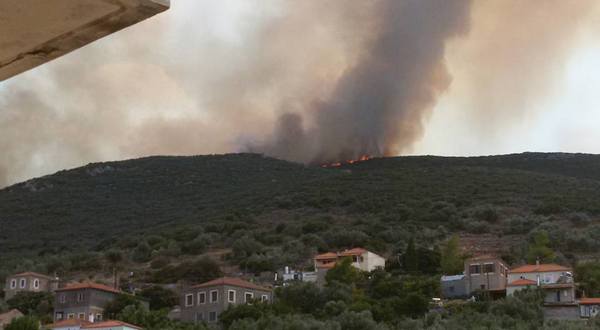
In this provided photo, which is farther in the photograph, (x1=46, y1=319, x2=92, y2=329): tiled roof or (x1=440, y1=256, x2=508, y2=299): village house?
(x1=440, y1=256, x2=508, y2=299): village house

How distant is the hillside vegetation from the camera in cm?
8081

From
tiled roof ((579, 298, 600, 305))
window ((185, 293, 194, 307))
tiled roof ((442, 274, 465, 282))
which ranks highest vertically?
tiled roof ((442, 274, 465, 282))

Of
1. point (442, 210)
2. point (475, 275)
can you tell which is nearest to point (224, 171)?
point (442, 210)

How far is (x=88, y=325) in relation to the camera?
56.5 metres

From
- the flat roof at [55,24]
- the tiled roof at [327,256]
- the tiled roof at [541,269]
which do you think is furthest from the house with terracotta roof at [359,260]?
the flat roof at [55,24]

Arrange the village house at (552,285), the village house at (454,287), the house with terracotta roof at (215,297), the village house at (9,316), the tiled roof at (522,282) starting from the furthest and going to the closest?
1. the house with terracotta roof at (215,297)
2. the village house at (454,287)
3. the tiled roof at (522,282)
4. the village house at (9,316)
5. the village house at (552,285)

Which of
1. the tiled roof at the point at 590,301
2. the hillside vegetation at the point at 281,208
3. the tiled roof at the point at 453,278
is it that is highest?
the hillside vegetation at the point at 281,208

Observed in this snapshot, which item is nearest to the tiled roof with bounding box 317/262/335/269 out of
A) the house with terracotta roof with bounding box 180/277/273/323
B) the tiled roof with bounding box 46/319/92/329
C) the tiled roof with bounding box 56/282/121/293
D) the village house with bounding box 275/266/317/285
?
the village house with bounding box 275/266/317/285

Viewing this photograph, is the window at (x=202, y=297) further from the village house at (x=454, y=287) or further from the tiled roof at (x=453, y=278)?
the tiled roof at (x=453, y=278)

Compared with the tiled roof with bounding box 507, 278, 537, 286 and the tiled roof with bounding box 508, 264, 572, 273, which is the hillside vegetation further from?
the tiled roof with bounding box 507, 278, 537, 286

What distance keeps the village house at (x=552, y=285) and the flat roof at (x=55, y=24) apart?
53.3m

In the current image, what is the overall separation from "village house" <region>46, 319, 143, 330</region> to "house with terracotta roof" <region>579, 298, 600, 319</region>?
21.6m

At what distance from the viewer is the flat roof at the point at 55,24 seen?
283 cm

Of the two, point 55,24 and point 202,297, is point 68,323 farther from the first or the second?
point 55,24
